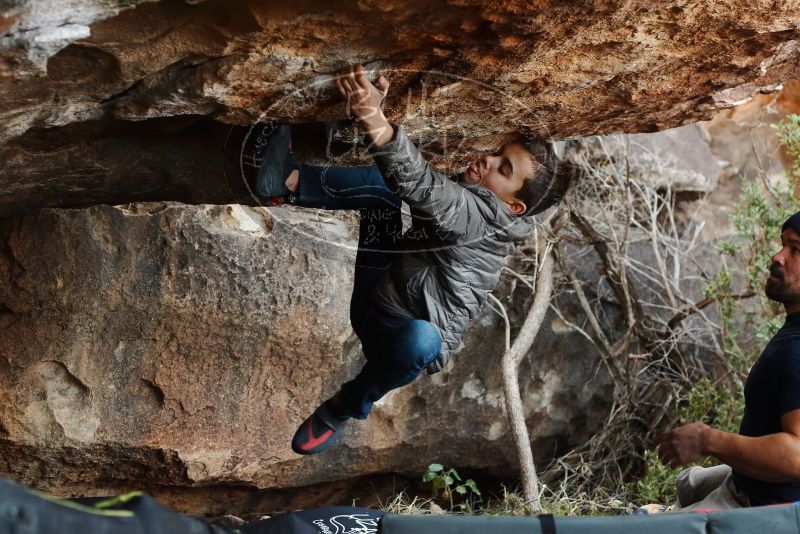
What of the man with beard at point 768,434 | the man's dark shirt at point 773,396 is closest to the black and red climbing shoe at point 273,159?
the man with beard at point 768,434

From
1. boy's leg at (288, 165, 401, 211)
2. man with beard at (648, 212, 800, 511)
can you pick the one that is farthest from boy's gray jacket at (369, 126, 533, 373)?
man with beard at (648, 212, 800, 511)

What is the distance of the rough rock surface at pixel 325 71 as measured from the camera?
7.95ft

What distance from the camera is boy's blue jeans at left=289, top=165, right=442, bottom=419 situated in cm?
318

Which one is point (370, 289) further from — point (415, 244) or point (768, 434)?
point (768, 434)

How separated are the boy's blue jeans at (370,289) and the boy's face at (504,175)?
30cm

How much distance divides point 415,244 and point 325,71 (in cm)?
74

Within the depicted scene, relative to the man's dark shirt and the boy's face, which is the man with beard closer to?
the man's dark shirt

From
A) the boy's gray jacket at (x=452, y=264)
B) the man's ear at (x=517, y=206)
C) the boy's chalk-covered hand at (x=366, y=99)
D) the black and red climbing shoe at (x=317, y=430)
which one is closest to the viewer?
the boy's chalk-covered hand at (x=366, y=99)

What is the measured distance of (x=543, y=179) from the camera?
3242 millimetres

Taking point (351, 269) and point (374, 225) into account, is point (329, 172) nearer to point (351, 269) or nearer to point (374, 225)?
point (374, 225)

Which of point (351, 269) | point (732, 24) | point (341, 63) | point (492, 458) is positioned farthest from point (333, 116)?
point (492, 458)

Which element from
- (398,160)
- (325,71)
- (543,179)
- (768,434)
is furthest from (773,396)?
(325,71)

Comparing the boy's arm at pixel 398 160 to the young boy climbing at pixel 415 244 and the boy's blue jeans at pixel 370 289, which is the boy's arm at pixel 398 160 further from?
the boy's blue jeans at pixel 370 289

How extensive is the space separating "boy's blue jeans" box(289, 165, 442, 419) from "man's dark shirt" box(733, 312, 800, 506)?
1.09 m
